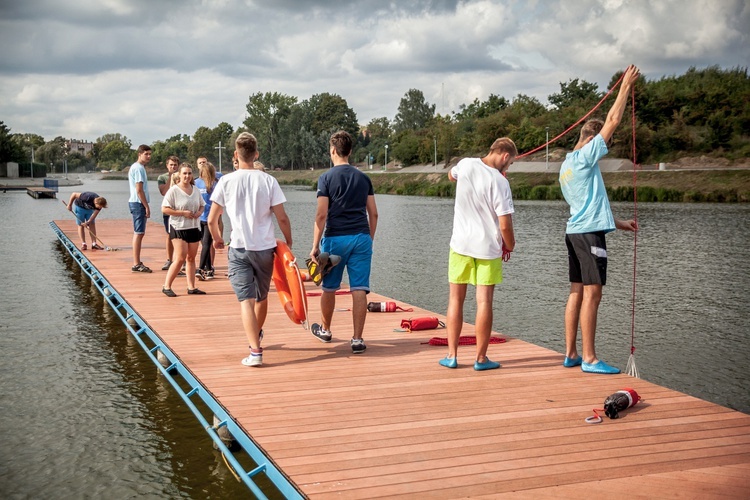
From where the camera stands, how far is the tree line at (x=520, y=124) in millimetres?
68188

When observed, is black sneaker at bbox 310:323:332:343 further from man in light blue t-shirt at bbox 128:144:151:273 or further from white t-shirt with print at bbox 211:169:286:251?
man in light blue t-shirt at bbox 128:144:151:273

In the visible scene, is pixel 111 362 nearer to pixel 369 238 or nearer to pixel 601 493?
pixel 369 238

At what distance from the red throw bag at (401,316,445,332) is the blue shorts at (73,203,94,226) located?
10822mm

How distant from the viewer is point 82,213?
1631cm

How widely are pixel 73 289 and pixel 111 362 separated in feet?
20.8

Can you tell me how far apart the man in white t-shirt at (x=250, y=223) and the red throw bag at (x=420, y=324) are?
2179 mm

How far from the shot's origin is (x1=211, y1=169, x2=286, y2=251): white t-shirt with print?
5902 mm

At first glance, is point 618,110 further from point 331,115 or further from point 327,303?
point 331,115

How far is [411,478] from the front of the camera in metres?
3.91

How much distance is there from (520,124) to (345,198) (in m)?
80.6

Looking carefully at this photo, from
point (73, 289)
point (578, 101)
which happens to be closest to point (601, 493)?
point (73, 289)

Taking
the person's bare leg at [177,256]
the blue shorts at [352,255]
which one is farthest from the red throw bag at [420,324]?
the person's bare leg at [177,256]

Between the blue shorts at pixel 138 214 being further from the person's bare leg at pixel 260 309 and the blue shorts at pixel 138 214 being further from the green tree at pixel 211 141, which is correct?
the green tree at pixel 211 141

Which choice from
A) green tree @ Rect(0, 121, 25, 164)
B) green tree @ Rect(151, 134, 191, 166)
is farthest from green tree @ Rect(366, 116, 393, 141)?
green tree @ Rect(0, 121, 25, 164)
